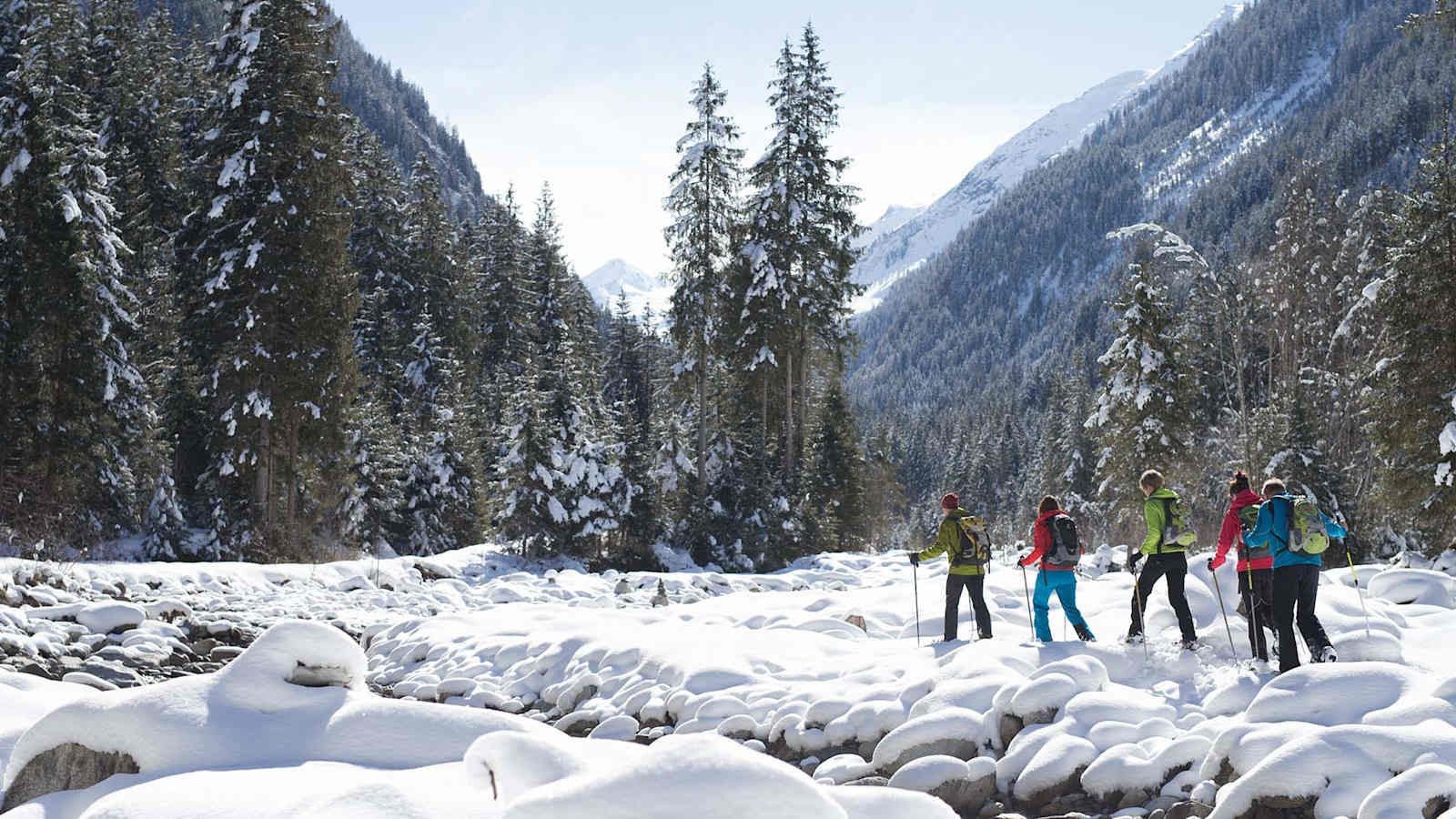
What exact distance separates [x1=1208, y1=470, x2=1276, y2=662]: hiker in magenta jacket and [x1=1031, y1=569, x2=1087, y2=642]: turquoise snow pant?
153 cm

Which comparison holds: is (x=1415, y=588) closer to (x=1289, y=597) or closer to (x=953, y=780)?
(x=1289, y=597)

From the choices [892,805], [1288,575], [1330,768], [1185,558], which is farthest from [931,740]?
[892,805]

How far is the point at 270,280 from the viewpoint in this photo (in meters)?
20.8

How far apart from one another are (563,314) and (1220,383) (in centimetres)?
3342

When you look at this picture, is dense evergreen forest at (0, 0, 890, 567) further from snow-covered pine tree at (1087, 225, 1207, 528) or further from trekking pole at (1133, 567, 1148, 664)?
trekking pole at (1133, 567, 1148, 664)

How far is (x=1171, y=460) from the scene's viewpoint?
95.5 ft

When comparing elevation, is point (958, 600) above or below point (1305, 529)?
below

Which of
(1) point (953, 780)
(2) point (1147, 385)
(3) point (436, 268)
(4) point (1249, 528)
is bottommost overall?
(1) point (953, 780)

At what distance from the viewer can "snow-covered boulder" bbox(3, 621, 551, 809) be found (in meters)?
5.28

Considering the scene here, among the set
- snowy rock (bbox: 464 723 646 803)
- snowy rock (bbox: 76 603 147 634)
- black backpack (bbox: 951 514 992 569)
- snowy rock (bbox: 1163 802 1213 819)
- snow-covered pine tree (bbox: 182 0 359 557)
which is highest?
snow-covered pine tree (bbox: 182 0 359 557)

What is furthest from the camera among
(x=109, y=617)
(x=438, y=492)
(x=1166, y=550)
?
(x=438, y=492)

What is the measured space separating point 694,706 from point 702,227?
2133 centimetres

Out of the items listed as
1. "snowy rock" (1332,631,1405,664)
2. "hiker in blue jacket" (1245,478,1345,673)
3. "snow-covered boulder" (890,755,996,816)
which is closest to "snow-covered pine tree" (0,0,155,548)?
"snow-covered boulder" (890,755,996,816)

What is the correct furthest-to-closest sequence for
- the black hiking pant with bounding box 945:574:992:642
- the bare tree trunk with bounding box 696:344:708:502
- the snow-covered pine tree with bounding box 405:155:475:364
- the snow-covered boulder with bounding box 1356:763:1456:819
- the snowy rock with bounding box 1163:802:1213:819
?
the snow-covered pine tree with bounding box 405:155:475:364 → the bare tree trunk with bounding box 696:344:708:502 → the black hiking pant with bounding box 945:574:992:642 → the snowy rock with bounding box 1163:802:1213:819 → the snow-covered boulder with bounding box 1356:763:1456:819
